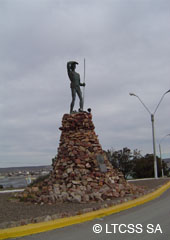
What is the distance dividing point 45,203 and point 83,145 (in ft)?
11.0

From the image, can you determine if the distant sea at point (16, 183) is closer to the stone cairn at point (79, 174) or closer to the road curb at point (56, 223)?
the stone cairn at point (79, 174)

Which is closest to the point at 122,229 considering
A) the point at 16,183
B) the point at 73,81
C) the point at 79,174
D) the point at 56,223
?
the point at 56,223

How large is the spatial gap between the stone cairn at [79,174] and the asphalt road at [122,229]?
2438 millimetres

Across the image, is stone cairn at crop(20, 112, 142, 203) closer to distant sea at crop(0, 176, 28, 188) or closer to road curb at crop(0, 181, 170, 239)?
road curb at crop(0, 181, 170, 239)

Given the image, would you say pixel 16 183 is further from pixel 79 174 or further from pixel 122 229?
pixel 122 229

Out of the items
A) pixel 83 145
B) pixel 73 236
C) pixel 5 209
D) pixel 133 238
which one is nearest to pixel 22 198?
pixel 5 209

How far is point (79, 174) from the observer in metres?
11.4

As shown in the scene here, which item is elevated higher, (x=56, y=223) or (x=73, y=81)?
(x=73, y=81)

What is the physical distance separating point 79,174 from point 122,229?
16.8 ft

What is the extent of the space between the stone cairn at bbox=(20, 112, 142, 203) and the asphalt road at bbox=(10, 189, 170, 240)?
244 cm

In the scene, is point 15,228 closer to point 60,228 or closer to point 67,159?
point 60,228

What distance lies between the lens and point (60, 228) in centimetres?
662

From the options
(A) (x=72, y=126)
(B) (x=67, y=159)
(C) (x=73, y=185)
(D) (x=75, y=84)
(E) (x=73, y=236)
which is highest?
(D) (x=75, y=84)

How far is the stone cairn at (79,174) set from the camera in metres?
10.3
